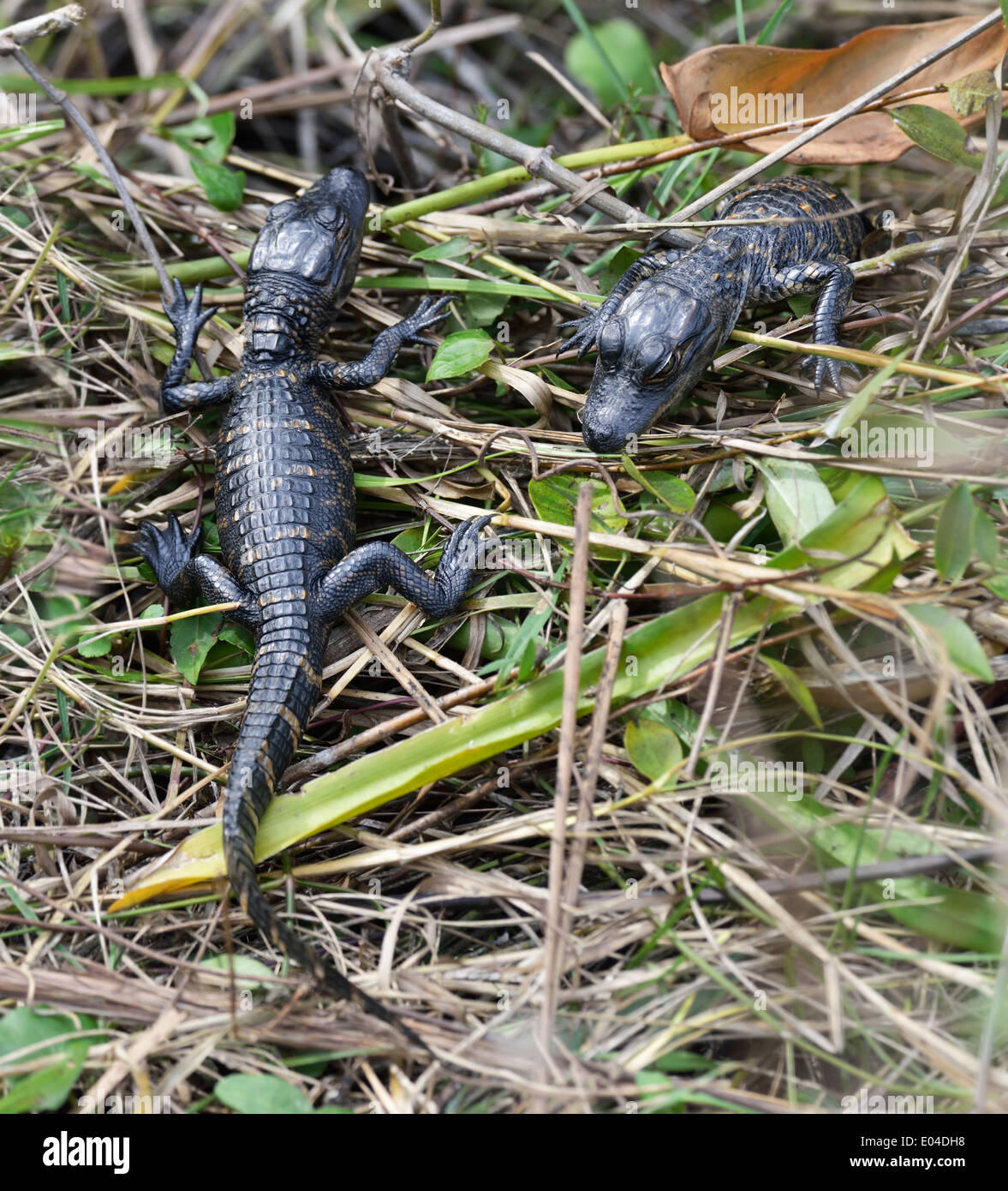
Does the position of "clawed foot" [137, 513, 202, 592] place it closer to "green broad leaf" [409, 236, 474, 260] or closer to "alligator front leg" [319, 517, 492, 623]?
"alligator front leg" [319, 517, 492, 623]

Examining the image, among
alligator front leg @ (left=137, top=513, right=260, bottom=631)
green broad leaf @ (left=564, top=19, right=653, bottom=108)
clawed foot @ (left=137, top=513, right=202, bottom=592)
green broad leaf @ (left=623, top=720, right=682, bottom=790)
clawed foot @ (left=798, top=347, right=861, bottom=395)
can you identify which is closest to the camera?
green broad leaf @ (left=623, top=720, right=682, bottom=790)

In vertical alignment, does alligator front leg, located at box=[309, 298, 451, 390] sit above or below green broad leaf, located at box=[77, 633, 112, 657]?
above

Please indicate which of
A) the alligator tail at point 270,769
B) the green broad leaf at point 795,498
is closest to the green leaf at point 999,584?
the green broad leaf at point 795,498

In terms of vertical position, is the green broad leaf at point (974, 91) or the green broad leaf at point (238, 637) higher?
the green broad leaf at point (974, 91)

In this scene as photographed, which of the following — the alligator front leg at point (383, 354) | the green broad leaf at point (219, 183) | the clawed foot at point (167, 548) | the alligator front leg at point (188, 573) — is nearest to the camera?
A: the alligator front leg at point (188, 573)

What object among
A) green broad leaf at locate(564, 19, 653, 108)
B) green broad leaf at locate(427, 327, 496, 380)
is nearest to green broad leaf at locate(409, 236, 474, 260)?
green broad leaf at locate(427, 327, 496, 380)

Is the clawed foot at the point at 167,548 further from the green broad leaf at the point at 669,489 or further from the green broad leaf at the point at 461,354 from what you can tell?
the green broad leaf at the point at 669,489

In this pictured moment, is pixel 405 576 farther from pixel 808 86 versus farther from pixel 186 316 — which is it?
pixel 808 86
